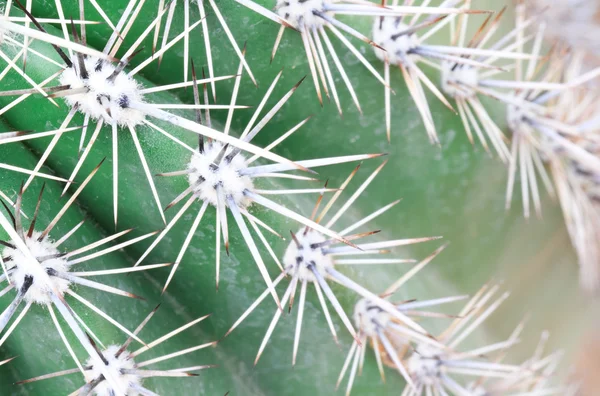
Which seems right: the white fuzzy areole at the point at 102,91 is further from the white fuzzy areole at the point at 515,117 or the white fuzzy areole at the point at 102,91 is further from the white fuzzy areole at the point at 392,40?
the white fuzzy areole at the point at 515,117

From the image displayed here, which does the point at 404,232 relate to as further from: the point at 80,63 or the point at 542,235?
the point at 80,63

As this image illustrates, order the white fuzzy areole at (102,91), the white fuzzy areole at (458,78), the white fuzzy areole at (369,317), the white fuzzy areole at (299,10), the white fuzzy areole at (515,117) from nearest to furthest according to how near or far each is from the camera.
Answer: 1. the white fuzzy areole at (102,91)
2. the white fuzzy areole at (299,10)
3. the white fuzzy areole at (369,317)
4. the white fuzzy areole at (458,78)
5. the white fuzzy areole at (515,117)

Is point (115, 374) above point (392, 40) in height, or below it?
below

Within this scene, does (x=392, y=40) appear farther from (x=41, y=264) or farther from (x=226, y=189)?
(x=41, y=264)

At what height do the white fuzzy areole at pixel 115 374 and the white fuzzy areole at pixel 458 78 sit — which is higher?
the white fuzzy areole at pixel 458 78

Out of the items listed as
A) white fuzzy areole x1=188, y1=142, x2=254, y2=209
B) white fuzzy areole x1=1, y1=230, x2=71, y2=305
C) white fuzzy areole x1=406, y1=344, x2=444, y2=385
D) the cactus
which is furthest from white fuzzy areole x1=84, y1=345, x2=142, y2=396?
white fuzzy areole x1=406, y1=344, x2=444, y2=385

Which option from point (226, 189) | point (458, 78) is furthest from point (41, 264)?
point (458, 78)

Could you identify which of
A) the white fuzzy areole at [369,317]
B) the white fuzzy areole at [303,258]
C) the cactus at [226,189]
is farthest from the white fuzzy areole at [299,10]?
the white fuzzy areole at [369,317]

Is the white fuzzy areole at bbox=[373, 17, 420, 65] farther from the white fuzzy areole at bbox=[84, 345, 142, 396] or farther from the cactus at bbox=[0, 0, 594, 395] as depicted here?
the white fuzzy areole at bbox=[84, 345, 142, 396]
